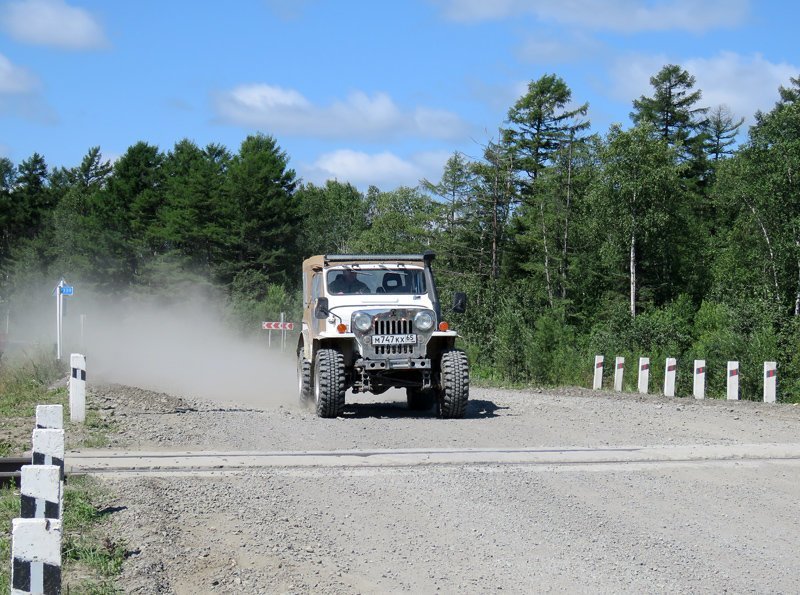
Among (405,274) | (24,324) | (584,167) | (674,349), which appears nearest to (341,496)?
(405,274)

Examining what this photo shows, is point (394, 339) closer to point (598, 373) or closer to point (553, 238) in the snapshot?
point (598, 373)

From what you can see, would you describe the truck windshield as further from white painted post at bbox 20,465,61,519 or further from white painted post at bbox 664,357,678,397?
white painted post at bbox 20,465,61,519

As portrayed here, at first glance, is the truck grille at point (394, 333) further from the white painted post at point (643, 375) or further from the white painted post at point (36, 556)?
the white painted post at point (36, 556)

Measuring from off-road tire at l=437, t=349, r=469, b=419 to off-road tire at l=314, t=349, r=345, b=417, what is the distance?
60.8 inches

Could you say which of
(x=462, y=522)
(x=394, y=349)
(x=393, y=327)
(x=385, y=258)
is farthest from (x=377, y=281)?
(x=462, y=522)

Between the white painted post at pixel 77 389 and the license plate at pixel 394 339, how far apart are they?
4305mm

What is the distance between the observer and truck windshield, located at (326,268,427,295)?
633 inches

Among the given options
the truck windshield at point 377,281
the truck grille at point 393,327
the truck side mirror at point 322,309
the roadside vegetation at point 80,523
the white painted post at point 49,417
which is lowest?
the roadside vegetation at point 80,523

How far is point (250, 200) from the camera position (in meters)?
71.1

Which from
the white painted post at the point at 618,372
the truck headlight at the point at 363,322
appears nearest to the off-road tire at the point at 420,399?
the truck headlight at the point at 363,322

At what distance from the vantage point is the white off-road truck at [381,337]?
48.3 feet

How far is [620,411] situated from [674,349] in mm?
13702

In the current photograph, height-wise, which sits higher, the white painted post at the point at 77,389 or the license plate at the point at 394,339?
the license plate at the point at 394,339

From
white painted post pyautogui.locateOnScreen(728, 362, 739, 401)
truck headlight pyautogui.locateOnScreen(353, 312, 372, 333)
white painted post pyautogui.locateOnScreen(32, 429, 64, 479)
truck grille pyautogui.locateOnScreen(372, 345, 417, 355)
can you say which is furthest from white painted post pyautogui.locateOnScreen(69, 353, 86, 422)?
white painted post pyautogui.locateOnScreen(728, 362, 739, 401)
